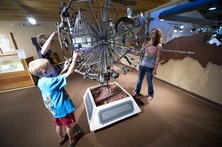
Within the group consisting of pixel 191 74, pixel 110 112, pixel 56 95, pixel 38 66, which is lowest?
pixel 110 112

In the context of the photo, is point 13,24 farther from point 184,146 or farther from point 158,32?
point 184,146

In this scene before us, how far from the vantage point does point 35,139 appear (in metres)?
1.33

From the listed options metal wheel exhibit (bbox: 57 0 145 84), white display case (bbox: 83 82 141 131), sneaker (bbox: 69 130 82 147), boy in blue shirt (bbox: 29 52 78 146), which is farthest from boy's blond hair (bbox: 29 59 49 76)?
sneaker (bbox: 69 130 82 147)

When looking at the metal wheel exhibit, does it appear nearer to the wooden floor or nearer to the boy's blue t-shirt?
the boy's blue t-shirt

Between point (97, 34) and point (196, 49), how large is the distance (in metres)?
2.10

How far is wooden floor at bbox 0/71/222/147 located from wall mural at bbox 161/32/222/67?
2.77ft

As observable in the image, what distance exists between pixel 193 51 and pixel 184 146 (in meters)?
1.79

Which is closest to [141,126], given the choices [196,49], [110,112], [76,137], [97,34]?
[110,112]

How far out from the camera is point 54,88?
34.8 inches

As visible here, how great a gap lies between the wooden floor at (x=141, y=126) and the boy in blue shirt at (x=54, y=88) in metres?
0.50

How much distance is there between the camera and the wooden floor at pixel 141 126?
4.08ft

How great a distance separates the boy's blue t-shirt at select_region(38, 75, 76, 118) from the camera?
0.87 meters

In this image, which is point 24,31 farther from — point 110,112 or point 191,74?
point 191,74

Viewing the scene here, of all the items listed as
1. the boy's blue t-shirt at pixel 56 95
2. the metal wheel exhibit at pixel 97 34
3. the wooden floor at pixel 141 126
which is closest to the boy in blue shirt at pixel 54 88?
the boy's blue t-shirt at pixel 56 95
